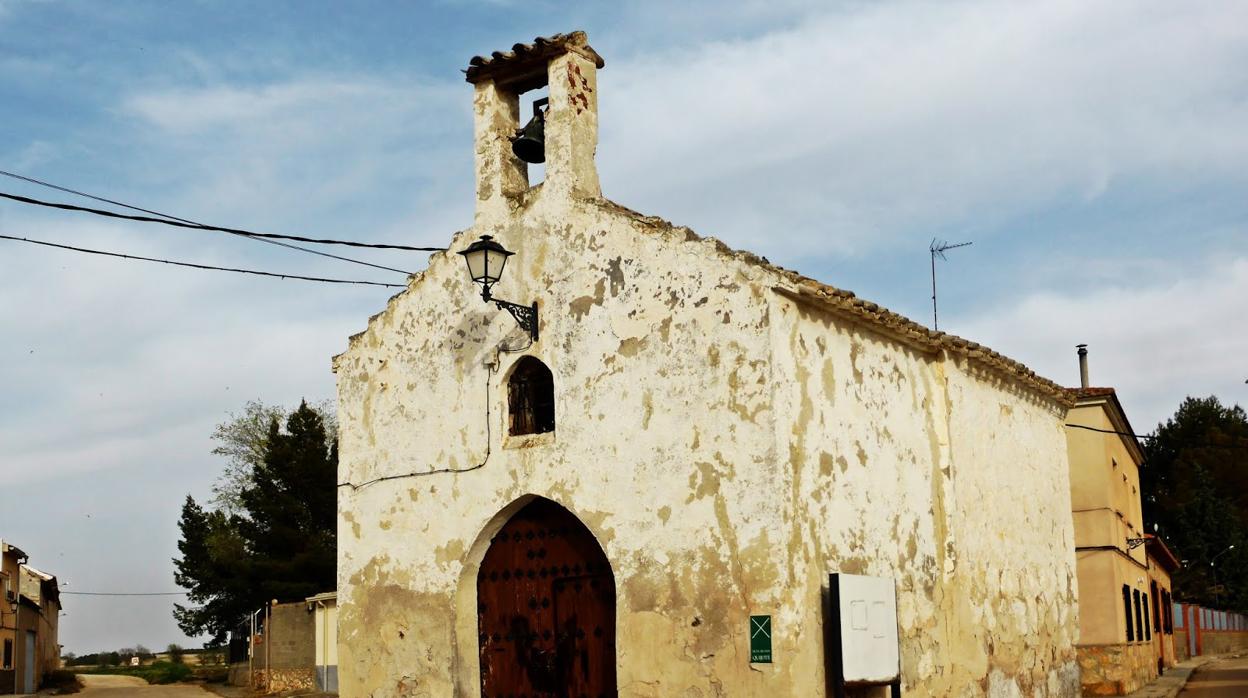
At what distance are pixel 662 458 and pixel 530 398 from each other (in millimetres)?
1929

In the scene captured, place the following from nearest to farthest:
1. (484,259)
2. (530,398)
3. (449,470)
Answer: (484,259)
(530,398)
(449,470)

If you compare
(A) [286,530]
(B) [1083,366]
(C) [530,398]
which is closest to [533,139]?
(C) [530,398]

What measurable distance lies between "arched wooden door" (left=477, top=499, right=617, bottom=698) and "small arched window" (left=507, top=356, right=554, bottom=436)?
79cm

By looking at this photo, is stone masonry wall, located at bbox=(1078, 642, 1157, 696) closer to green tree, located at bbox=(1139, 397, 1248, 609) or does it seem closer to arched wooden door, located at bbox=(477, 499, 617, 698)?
arched wooden door, located at bbox=(477, 499, 617, 698)

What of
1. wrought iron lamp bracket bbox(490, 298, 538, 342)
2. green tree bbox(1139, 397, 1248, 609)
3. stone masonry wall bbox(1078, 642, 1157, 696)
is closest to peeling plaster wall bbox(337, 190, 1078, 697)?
wrought iron lamp bracket bbox(490, 298, 538, 342)

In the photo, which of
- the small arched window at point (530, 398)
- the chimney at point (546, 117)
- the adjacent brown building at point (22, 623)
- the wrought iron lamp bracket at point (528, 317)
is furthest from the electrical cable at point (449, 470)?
the adjacent brown building at point (22, 623)

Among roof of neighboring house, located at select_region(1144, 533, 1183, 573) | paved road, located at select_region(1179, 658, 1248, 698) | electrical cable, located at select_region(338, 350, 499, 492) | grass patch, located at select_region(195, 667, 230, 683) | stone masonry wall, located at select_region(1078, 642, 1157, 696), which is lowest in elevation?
grass patch, located at select_region(195, 667, 230, 683)

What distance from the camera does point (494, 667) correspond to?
13031 millimetres

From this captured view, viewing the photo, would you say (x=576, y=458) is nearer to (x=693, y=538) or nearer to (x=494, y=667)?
(x=693, y=538)

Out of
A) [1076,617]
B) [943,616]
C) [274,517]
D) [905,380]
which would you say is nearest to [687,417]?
[905,380]

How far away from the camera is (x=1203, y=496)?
2343 inches

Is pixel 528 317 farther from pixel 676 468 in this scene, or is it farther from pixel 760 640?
pixel 760 640

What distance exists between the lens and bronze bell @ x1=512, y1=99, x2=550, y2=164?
534 inches

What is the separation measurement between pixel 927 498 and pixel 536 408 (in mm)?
4170
